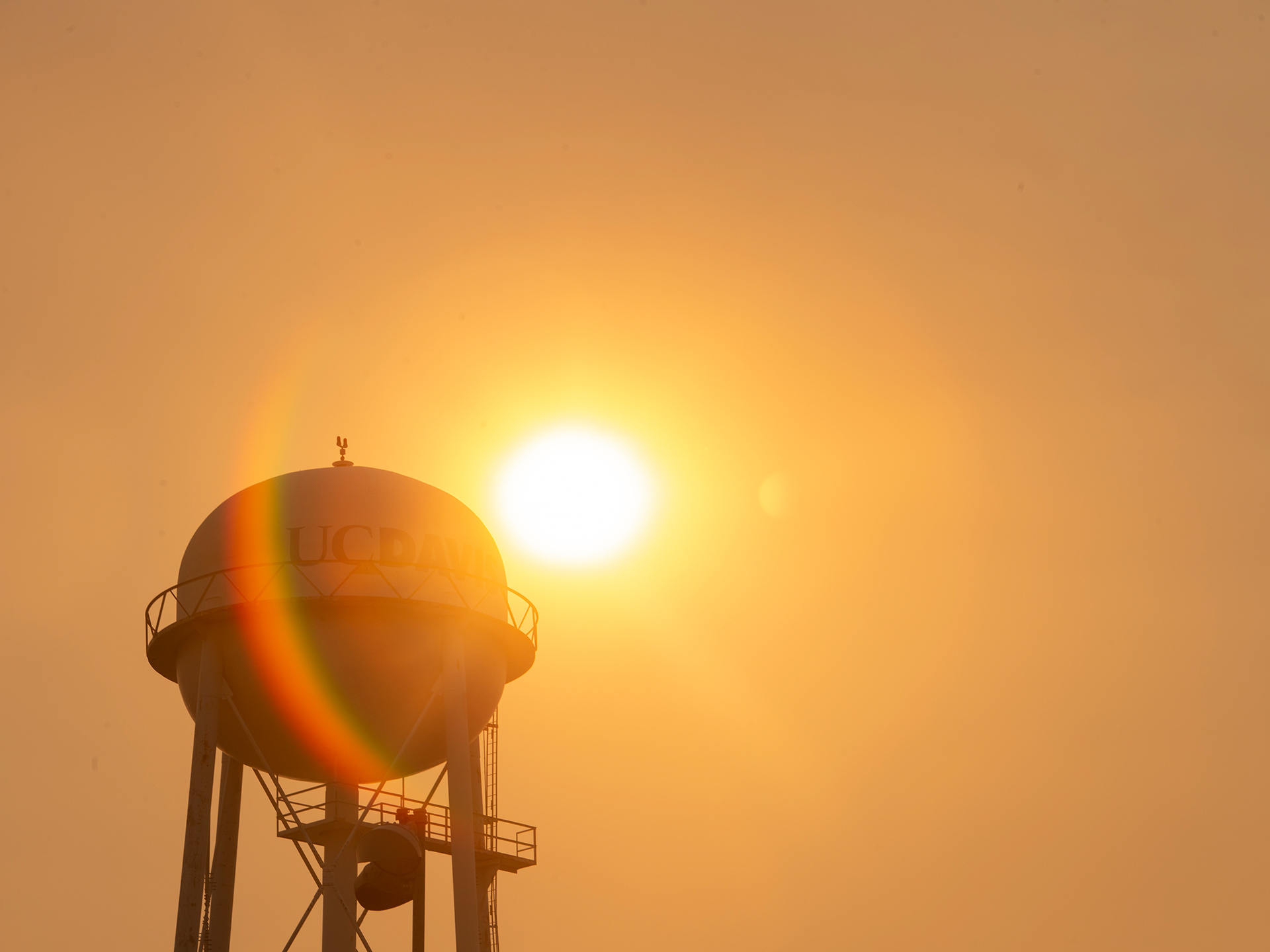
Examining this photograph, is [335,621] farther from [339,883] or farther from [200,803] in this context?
[339,883]

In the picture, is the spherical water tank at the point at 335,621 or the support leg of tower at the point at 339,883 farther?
the support leg of tower at the point at 339,883

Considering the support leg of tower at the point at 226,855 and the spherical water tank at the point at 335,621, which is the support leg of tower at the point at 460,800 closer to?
the spherical water tank at the point at 335,621

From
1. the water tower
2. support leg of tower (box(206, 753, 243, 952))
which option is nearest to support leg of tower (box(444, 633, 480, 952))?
the water tower

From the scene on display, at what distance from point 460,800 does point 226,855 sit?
542 cm

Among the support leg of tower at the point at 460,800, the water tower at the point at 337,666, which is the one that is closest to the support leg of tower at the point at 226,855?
the water tower at the point at 337,666

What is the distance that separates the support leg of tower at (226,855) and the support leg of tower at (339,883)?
1.79 metres

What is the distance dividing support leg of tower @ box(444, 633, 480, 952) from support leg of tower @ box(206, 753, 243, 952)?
188 inches

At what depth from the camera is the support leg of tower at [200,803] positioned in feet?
75.2

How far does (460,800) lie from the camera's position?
2402 centimetres

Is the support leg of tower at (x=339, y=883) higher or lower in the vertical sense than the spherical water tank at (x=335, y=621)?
lower

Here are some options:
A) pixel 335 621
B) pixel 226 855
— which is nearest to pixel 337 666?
pixel 335 621

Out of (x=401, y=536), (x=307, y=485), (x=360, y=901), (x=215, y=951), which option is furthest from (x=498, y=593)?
(x=215, y=951)

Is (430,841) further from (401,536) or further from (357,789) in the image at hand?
(401,536)

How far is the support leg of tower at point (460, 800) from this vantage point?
23.3 metres
